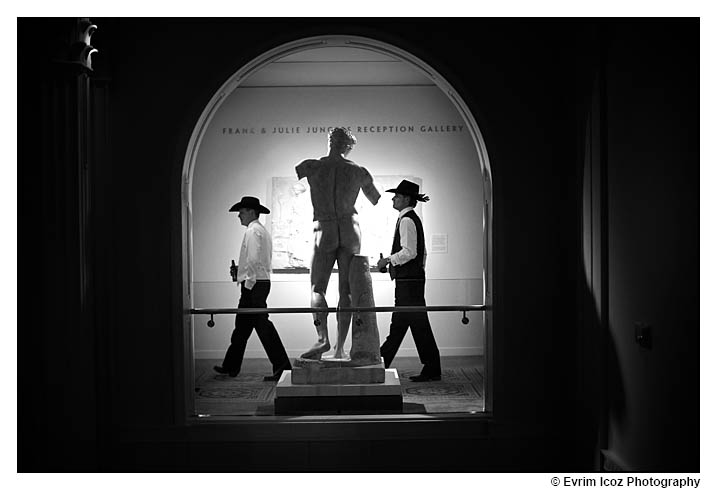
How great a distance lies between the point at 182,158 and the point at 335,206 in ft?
3.59

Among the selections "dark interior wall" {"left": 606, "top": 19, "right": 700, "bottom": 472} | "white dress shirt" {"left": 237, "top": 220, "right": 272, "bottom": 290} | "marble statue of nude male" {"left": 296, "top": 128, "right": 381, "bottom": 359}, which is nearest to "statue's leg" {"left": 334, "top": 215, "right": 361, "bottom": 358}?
"marble statue of nude male" {"left": 296, "top": 128, "right": 381, "bottom": 359}

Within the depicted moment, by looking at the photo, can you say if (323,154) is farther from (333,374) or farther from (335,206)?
(333,374)

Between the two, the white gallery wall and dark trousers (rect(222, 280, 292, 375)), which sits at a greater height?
the white gallery wall

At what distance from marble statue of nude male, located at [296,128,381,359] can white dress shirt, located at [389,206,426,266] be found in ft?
0.88

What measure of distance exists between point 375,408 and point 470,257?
1.20 meters

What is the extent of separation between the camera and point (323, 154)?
5504mm

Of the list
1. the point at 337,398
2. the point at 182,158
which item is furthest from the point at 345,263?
the point at 182,158

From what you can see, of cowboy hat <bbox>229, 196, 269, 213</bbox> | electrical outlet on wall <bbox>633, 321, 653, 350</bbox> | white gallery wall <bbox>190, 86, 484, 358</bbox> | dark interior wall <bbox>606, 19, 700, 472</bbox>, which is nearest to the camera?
dark interior wall <bbox>606, 19, 700, 472</bbox>

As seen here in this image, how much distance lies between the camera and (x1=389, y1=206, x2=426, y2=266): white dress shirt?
5105 millimetres

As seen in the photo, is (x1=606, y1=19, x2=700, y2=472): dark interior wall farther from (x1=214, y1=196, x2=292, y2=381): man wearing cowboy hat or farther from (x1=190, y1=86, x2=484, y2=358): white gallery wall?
(x1=214, y1=196, x2=292, y2=381): man wearing cowboy hat

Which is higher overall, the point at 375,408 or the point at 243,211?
the point at 243,211
